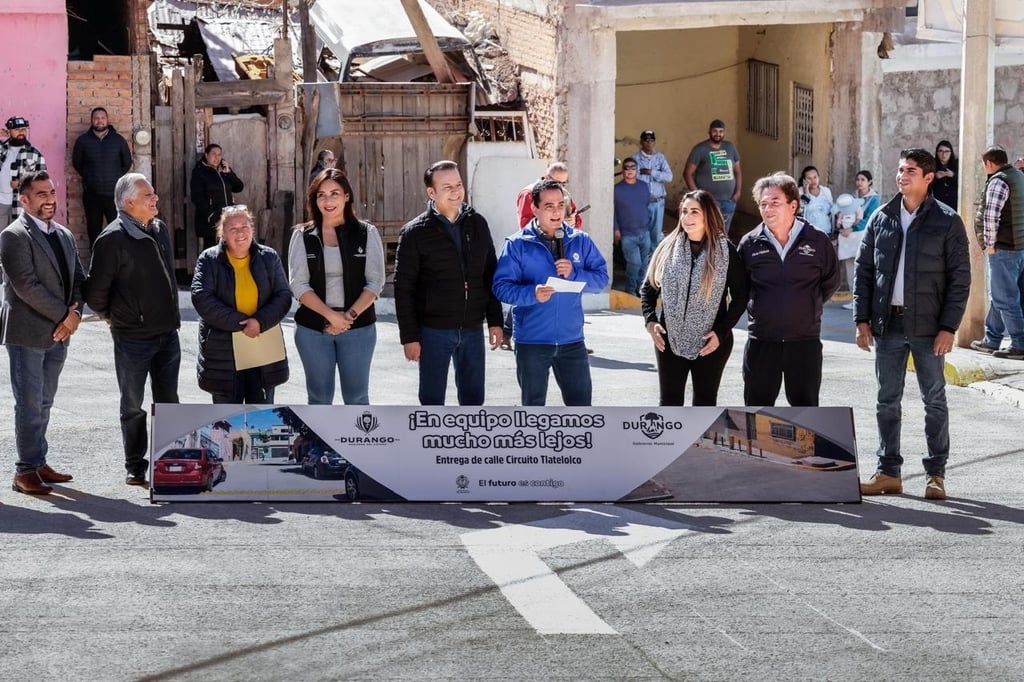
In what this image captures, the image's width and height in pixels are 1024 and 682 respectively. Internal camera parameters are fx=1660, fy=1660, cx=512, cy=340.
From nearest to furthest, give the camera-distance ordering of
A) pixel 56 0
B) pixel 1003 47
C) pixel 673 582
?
pixel 673 582 < pixel 1003 47 < pixel 56 0

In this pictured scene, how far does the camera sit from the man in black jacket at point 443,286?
997 cm

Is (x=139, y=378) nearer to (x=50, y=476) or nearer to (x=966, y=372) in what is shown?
(x=50, y=476)

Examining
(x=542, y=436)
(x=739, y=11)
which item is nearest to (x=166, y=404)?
(x=542, y=436)

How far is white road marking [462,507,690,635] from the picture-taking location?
7527 millimetres

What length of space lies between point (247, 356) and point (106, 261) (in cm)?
101

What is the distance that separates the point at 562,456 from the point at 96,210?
10.9 meters

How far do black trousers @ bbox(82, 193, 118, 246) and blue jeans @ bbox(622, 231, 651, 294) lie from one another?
19.9ft

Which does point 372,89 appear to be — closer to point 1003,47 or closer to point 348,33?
point 348,33

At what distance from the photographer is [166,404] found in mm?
9531

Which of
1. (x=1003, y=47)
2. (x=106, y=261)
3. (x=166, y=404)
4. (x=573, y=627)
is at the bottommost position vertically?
(x=573, y=627)

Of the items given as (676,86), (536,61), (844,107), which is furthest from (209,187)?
(676,86)

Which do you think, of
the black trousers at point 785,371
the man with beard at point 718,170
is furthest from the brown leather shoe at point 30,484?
the man with beard at point 718,170

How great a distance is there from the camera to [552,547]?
8672mm

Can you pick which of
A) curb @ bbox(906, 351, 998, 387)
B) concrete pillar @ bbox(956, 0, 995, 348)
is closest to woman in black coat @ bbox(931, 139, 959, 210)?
concrete pillar @ bbox(956, 0, 995, 348)
